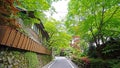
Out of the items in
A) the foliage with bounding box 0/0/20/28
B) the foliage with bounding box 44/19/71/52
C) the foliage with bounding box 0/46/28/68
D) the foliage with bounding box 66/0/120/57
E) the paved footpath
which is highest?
the foliage with bounding box 44/19/71/52

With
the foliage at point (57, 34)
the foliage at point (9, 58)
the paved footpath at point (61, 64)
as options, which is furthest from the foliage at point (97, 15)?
the foliage at point (57, 34)

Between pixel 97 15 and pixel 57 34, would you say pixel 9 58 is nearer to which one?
pixel 97 15

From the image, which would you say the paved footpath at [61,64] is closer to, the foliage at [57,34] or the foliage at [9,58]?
the foliage at [57,34]

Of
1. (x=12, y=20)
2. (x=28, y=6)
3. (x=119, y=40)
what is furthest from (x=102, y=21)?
(x=12, y=20)

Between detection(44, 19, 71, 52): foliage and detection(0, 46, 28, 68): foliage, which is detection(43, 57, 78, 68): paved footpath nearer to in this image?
detection(44, 19, 71, 52): foliage

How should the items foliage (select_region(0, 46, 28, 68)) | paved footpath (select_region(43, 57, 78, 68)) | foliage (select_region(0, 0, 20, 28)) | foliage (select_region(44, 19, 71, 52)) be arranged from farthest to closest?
foliage (select_region(44, 19, 71, 52)), paved footpath (select_region(43, 57, 78, 68)), foliage (select_region(0, 46, 28, 68)), foliage (select_region(0, 0, 20, 28))

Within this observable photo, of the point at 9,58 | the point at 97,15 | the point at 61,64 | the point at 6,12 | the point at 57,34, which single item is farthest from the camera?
the point at 57,34

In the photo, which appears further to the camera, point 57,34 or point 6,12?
point 57,34

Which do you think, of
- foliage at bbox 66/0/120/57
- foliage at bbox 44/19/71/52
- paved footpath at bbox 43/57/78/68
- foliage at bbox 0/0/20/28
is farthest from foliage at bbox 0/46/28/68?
foliage at bbox 44/19/71/52

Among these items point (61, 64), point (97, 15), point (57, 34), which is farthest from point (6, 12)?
point (57, 34)

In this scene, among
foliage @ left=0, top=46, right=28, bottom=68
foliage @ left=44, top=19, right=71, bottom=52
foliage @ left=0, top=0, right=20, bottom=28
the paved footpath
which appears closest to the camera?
foliage @ left=0, top=0, right=20, bottom=28

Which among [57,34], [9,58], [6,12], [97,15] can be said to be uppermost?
[57,34]

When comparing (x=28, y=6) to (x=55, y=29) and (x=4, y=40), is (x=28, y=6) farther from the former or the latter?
(x=55, y=29)

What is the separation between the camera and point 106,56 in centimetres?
1577
